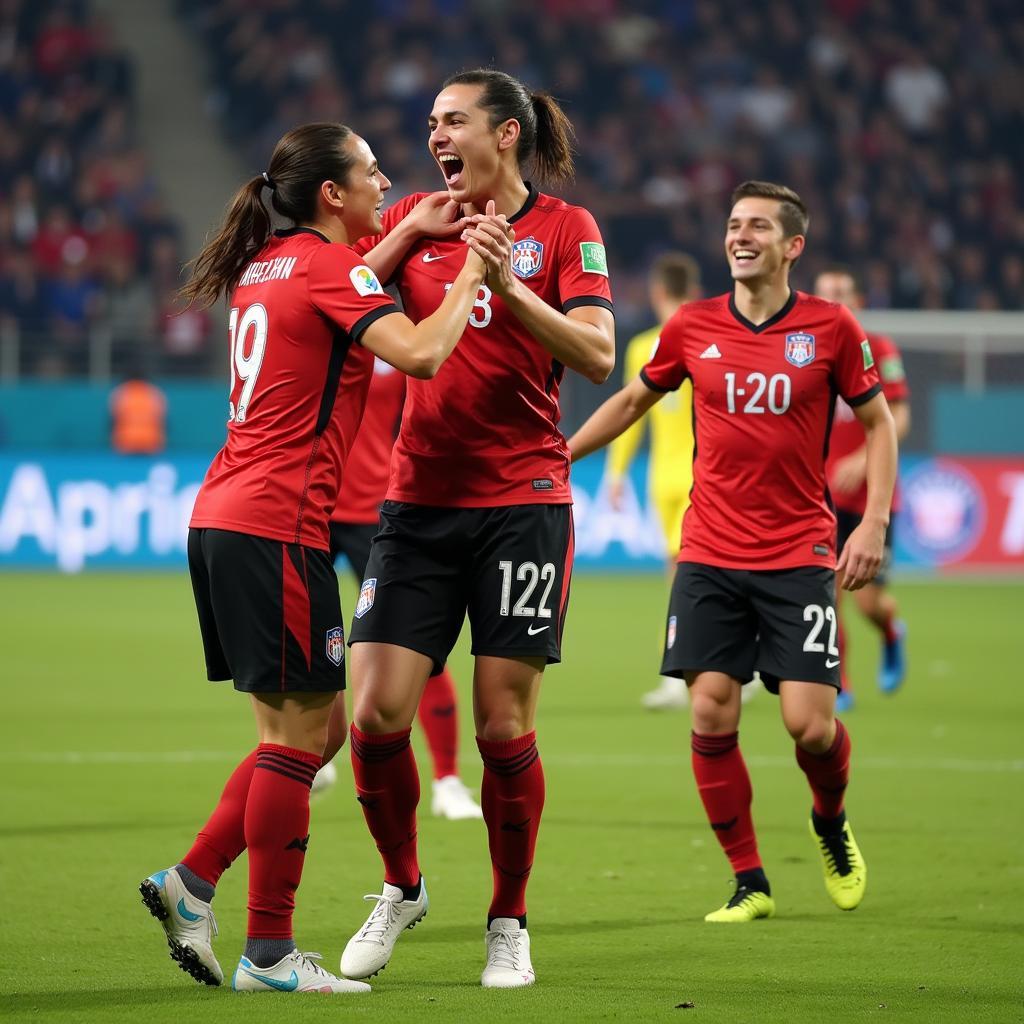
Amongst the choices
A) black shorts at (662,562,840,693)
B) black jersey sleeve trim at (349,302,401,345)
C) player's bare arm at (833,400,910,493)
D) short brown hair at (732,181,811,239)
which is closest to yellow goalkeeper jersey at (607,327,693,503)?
player's bare arm at (833,400,910,493)

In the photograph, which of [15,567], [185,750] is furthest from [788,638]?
[15,567]

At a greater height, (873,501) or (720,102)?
(720,102)

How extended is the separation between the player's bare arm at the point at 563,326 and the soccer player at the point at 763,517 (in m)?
1.03

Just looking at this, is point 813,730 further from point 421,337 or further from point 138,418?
point 138,418

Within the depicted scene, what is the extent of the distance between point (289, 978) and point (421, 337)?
5.11 ft

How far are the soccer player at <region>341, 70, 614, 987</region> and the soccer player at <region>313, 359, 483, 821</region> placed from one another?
1.92m

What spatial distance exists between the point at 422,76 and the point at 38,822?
19764 millimetres

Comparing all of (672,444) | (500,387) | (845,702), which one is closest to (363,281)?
(500,387)

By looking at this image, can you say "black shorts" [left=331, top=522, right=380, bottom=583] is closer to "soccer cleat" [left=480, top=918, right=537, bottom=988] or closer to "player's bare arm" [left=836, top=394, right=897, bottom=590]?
"player's bare arm" [left=836, top=394, right=897, bottom=590]

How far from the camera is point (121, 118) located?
2448 centimetres

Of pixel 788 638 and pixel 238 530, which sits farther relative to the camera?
pixel 788 638

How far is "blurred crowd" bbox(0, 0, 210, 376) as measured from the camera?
20.3 m

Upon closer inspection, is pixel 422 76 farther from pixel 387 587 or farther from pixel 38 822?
pixel 387 587

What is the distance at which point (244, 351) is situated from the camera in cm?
446
